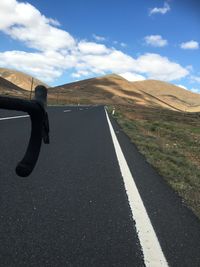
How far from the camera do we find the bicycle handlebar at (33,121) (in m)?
1.45

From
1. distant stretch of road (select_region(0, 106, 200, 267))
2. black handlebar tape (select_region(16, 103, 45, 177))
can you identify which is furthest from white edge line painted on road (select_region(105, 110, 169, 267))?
black handlebar tape (select_region(16, 103, 45, 177))

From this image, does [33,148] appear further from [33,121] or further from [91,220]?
[91,220]

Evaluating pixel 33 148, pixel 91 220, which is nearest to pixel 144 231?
pixel 91 220

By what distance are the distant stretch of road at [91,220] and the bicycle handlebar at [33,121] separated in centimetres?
184

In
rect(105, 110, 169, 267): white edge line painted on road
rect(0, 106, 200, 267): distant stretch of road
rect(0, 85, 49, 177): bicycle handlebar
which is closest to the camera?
rect(0, 85, 49, 177): bicycle handlebar

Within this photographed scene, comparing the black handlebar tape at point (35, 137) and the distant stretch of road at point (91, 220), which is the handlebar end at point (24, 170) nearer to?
the black handlebar tape at point (35, 137)

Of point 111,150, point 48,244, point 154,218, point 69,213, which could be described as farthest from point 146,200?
point 111,150

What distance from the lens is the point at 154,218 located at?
503cm

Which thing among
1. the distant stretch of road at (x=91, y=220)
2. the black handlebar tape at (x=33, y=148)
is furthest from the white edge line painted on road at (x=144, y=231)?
the black handlebar tape at (x=33, y=148)

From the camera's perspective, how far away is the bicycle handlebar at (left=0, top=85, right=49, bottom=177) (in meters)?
1.45

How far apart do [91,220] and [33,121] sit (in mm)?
3224

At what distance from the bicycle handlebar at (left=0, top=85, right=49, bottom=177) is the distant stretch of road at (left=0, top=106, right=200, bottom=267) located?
1838 millimetres

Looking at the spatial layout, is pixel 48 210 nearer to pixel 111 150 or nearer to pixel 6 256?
pixel 6 256

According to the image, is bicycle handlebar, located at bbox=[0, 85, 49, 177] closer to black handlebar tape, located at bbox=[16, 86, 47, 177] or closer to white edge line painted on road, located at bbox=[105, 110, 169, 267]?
black handlebar tape, located at bbox=[16, 86, 47, 177]
